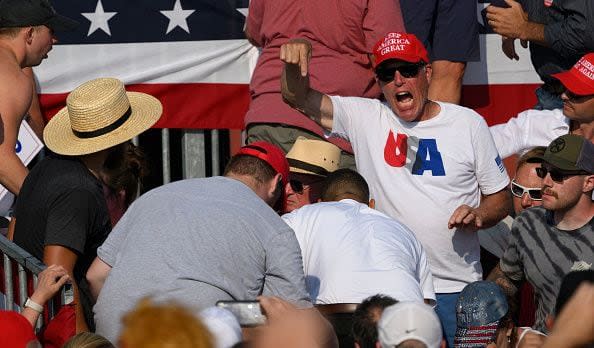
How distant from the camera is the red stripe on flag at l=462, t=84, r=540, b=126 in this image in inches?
359

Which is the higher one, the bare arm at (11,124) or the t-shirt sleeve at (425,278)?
the bare arm at (11,124)

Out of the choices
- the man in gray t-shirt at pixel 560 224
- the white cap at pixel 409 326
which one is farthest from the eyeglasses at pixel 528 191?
the white cap at pixel 409 326

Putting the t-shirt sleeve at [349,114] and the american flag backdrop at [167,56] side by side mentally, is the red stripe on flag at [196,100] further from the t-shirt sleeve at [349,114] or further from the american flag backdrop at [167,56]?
the t-shirt sleeve at [349,114]

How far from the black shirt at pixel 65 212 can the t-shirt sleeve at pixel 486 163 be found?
1999mm

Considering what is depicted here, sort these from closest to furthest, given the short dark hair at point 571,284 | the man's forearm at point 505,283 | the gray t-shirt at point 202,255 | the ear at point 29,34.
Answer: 1. the short dark hair at point 571,284
2. the gray t-shirt at point 202,255
3. the man's forearm at point 505,283
4. the ear at point 29,34

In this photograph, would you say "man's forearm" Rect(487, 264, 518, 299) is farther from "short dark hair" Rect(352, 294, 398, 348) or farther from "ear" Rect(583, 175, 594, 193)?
"short dark hair" Rect(352, 294, 398, 348)

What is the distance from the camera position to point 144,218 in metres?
5.67

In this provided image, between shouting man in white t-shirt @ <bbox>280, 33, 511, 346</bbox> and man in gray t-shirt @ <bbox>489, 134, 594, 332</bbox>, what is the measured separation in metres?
0.56

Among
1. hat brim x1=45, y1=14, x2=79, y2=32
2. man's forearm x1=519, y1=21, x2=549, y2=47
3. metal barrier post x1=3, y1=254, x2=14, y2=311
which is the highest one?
hat brim x1=45, y1=14, x2=79, y2=32

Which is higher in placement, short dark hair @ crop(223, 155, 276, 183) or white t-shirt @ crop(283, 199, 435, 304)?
short dark hair @ crop(223, 155, 276, 183)

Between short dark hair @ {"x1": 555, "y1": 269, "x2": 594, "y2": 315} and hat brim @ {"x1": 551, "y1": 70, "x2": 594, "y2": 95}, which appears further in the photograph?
hat brim @ {"x1": 551, "y1": 70, "x2": 594, "y2": 95}

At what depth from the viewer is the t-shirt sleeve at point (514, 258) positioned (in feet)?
22.1

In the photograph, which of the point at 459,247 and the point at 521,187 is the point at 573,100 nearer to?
the point at 521,187

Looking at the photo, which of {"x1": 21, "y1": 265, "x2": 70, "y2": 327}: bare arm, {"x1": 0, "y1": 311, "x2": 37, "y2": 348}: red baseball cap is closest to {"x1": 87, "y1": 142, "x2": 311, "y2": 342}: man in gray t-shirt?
{"x1": 21, "y1": 265, "x2": 70, "y2": 327}: bare arm
